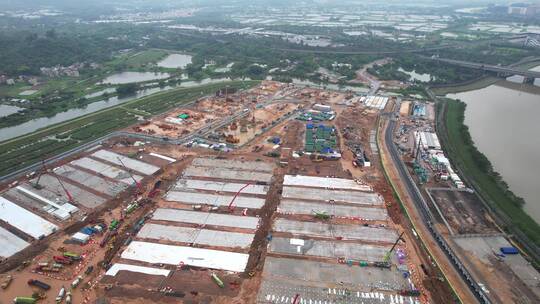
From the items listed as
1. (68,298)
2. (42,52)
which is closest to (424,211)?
(68,298)

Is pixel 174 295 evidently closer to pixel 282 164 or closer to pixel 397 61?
pixel 282 164

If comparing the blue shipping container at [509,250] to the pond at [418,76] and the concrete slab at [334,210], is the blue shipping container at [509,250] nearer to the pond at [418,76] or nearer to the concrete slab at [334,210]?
the concrete slab at [334,210]

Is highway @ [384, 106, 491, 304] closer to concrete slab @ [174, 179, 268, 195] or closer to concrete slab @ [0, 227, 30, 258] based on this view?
concrete slab @ [174, 179, 268, 195]

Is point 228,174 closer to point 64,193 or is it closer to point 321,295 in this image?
point 64,193

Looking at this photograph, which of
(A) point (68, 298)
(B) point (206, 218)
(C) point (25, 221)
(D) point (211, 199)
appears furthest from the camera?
(D) point (211, 199)

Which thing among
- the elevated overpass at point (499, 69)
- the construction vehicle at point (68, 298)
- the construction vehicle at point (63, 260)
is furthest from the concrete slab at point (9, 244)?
the elevated overpass at point (499, 69)

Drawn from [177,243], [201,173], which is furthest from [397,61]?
[177,243]
